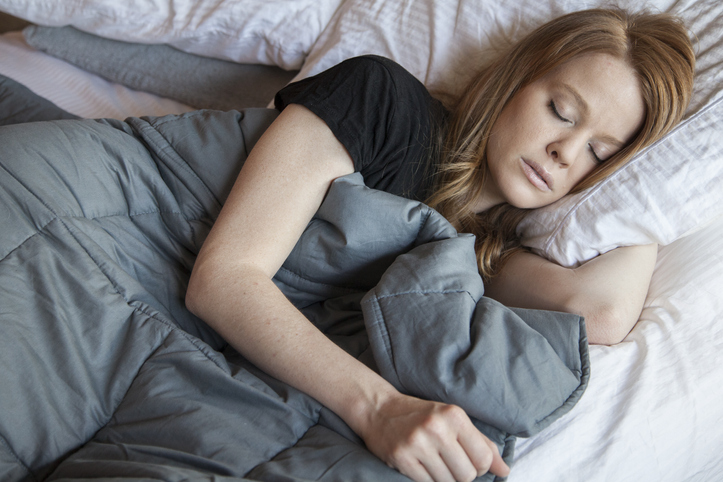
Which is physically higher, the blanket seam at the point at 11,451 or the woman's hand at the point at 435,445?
the woman's hand at the point at 435,445

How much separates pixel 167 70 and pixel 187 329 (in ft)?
2.74

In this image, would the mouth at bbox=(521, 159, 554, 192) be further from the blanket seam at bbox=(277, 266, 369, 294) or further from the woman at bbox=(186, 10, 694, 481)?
the blanket seam at bbox=(277, 266, 369, 294)

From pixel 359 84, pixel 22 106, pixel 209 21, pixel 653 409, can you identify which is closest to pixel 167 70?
pixel 209 21

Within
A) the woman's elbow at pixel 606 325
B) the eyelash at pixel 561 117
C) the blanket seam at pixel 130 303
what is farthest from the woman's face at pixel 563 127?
the blanket seam at pixel 130 303

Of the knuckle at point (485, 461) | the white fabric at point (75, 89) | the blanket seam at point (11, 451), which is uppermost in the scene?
the white fabric at point (75, 89)

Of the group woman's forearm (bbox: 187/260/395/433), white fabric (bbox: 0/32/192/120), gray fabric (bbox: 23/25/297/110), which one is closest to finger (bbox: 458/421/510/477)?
woman's forearm (bbox: 187/260/395/433)

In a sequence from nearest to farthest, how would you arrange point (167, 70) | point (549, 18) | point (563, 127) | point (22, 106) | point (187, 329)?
point (187, 329) → point (563, 127) → point (549, 18) → point (22, 106) → point (167, 70)

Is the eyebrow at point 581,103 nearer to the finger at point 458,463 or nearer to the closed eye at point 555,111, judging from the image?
the closed eye at point 555,111

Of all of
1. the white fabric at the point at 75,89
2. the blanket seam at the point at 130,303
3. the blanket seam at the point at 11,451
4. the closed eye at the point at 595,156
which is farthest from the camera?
the white fabric at the point at 75,89

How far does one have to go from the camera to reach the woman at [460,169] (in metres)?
0.68

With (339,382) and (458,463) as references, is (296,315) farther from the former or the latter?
(458,463)

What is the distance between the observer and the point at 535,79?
974mm

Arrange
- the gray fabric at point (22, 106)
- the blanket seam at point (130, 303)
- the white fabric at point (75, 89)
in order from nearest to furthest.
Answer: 1. the blanket seam at point (130, 303)
2. the gray fabric at point (22, 106)
3. the white fabric at point (75, 89)

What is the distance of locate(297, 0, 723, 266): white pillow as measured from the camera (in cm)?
91
